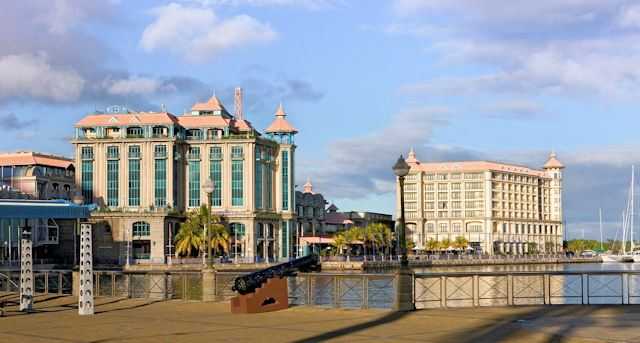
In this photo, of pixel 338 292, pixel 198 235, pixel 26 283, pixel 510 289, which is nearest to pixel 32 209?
pixel 26 283

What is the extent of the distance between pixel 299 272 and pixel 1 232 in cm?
10088

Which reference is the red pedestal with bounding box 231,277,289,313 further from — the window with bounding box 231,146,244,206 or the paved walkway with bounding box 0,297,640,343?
the window with bounding box 231,146,244,206

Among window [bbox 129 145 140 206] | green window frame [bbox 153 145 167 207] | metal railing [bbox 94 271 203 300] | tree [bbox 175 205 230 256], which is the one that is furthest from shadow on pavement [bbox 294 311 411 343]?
window [bbox 129 145 140 206]

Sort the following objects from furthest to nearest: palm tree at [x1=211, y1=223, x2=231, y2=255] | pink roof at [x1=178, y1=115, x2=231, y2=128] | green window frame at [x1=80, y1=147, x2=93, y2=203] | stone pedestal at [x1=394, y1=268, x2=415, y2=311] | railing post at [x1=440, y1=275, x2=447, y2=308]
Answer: pink roof at [x1=178, y1=115, x2=231, y2=128] < green window frame at [x1=80, y1=147, x2=93, y2=203] < palm tree at [x1=211, y1=223, x2=231, y2=255] < railing post at [x1=440, y1=275, x2=447, y2=308] < stone pedestal at [x1=394, y1=268, x2=415, y2=311]

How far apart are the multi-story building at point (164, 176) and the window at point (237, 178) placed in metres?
0.15

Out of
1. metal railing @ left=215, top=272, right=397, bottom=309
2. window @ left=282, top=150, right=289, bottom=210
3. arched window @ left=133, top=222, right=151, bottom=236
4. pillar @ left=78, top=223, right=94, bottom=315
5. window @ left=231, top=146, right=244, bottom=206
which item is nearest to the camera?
pillar @ left=78, top=223, right=94, bottom=315

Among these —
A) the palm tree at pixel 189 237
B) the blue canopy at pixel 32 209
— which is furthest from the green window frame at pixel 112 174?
the blue canopy at pixel 32 209

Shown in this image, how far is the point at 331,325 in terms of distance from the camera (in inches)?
960

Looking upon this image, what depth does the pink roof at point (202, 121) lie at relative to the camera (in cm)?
14200

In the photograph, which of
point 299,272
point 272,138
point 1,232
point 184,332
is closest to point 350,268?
point 272,138

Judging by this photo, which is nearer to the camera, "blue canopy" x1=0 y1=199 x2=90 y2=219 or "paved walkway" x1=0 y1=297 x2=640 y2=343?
"paved walkway" x1=0 y1=297 x2=640 y2=343

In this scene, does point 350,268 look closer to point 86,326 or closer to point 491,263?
point 491,263

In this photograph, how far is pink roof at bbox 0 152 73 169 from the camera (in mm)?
→ 142250

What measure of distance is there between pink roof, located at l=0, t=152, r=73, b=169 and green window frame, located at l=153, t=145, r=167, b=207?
20.8m
